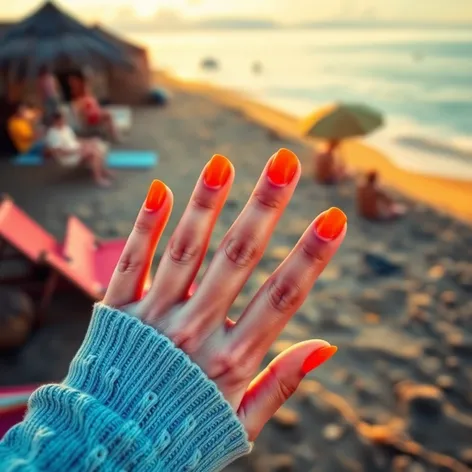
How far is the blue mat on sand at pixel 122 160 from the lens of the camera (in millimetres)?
7203

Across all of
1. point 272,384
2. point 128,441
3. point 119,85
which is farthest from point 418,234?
point 119,85

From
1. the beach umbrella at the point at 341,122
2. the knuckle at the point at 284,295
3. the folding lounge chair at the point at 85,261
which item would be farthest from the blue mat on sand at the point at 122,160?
the knuckle at the point at 284,295

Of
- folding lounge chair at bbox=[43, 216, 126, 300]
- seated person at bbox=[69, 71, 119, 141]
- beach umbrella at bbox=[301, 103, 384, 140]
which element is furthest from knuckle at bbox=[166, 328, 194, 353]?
seated person at bbox=[69, 71, 119, 141]

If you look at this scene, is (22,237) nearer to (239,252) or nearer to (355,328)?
(355,328)

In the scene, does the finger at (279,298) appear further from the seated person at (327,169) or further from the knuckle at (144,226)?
the seated person at (327,169)

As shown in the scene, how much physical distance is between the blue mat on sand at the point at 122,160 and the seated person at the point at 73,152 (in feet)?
1.40

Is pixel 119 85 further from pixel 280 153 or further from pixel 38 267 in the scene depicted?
pixel 280 153

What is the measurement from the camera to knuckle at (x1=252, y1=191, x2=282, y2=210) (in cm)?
108

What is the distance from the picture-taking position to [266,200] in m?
1.09

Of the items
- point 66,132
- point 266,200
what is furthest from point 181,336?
point 66,132

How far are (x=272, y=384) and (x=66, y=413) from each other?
0.45 metres

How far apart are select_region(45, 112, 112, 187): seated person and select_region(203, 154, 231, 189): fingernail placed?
5793mm

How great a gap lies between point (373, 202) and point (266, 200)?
513cm

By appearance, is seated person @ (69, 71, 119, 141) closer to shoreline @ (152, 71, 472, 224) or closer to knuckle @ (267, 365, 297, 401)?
shoreline @ (152, 71, 472, 224)
